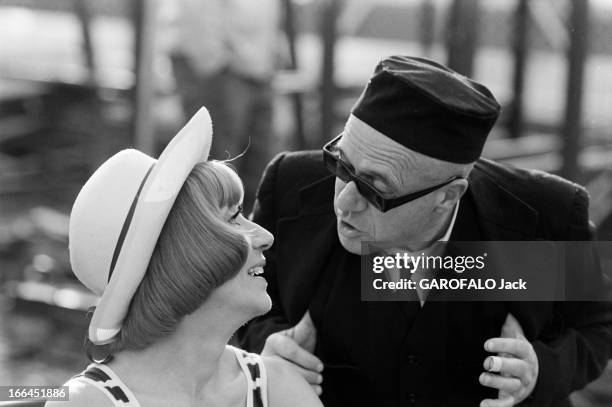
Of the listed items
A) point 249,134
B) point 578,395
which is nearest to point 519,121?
point 249,134

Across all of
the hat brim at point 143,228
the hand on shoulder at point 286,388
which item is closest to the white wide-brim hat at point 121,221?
the hat brim at point 143,228

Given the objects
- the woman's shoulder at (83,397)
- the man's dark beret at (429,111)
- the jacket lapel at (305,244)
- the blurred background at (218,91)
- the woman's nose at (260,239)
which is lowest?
the blurred background at (218,91)

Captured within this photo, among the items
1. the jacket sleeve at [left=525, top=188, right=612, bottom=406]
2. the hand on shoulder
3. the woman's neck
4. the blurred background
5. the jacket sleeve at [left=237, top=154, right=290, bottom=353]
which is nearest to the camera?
the woman's neck

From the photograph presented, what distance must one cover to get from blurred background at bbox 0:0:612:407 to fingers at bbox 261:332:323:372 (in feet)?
8.89

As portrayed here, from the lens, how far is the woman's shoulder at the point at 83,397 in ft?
6.13

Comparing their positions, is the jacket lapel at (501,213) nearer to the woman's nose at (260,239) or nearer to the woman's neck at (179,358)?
the woman's nose at (260,239)

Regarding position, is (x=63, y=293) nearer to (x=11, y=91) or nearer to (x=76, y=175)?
(x=76, y=175)

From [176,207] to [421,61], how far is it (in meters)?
0.76

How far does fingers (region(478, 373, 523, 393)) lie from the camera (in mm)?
2211

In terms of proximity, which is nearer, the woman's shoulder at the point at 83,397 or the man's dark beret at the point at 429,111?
the woman's shoulder at the point at 83,397

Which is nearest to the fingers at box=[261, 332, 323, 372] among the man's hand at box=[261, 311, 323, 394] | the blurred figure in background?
the man's hand at box=[261, 311, 323, 394]

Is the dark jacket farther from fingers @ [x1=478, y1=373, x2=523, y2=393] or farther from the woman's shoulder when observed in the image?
the woman's shoulder

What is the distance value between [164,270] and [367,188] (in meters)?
0.52

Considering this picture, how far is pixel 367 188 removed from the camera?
7.20ft
